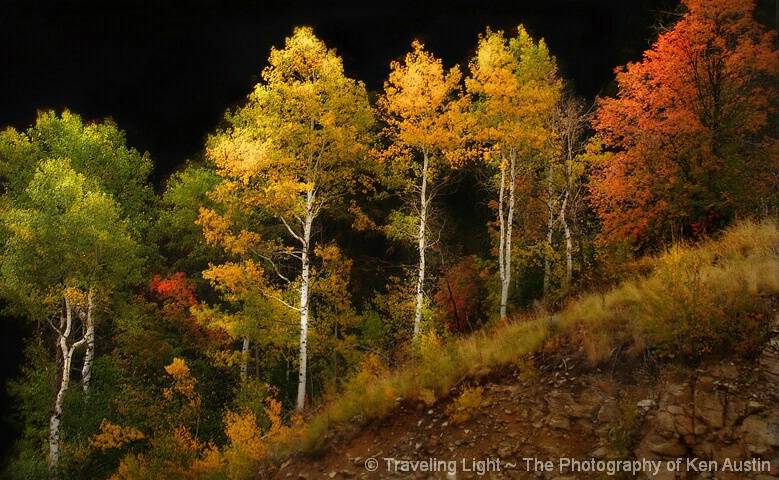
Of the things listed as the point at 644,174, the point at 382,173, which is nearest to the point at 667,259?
the point at 644,174

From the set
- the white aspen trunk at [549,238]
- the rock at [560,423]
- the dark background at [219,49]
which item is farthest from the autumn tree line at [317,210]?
the dark background at [219,49]

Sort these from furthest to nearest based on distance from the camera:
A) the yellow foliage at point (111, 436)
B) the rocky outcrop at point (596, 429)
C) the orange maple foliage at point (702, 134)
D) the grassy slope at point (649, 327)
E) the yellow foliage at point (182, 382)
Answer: the yellow foliage at point (182, 382)
the yellow foliage at point (111, 436)
the orange maple foliage at point (702, 134)
the grassy slope at point (649, 327)
the rocky outcrop at point (596, 429)

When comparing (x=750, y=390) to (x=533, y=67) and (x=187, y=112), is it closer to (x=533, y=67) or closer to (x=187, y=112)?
(x=533, y=67)

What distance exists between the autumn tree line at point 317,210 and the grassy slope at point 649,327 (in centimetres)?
165

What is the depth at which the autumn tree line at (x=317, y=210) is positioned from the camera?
12711 millimetres

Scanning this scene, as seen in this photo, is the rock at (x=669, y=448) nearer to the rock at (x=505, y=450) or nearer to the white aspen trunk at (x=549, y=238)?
the rock at (x=505, y=450)

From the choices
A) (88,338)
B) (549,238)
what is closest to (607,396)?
(549,238)

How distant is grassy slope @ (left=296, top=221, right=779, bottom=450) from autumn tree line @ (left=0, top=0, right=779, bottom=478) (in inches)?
65.0

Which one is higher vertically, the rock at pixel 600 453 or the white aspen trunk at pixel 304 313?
the white aspen trunk at pixel 304 313

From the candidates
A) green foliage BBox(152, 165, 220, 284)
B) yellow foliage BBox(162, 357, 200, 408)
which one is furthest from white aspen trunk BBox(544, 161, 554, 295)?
green foliage BBox(152, 165, 220, 284)

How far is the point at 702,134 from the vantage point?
40.0 ft

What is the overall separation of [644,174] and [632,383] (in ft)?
29.2

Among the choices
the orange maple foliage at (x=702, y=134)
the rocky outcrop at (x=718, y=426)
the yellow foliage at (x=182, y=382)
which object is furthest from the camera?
the yellow foliage at (x=182, y=382)

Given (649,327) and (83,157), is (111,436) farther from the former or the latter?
(649,327)
